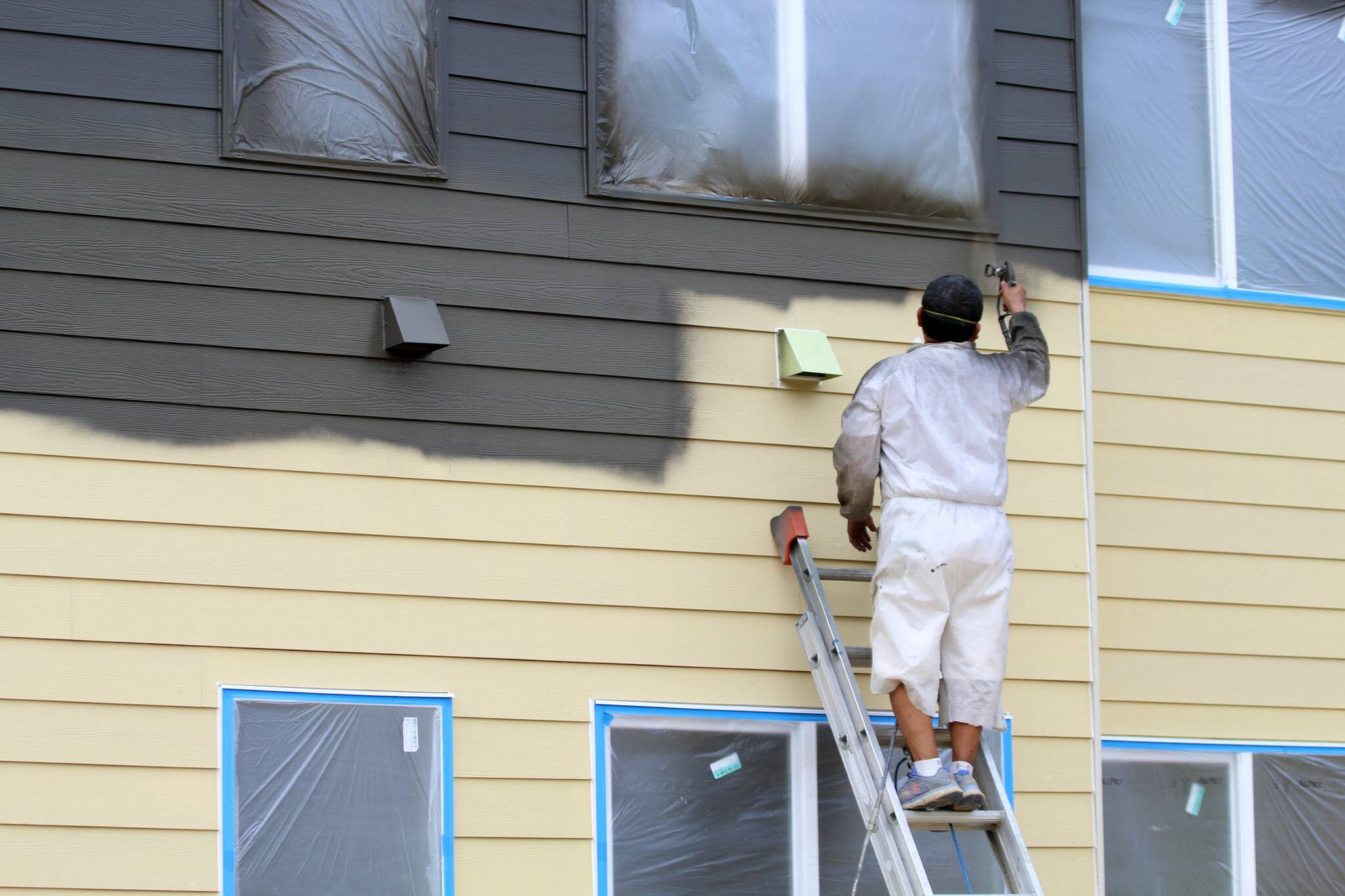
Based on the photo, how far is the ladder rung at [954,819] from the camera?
14.5 ft

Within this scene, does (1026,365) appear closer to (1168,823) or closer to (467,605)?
(467,605)

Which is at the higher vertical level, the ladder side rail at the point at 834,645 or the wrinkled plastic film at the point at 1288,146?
the wrinkled plastic film at the point at 1288,146

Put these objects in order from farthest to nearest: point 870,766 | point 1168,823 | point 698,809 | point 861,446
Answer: point 1168,823 < point 698,809 < point 861,446 < point 870,766

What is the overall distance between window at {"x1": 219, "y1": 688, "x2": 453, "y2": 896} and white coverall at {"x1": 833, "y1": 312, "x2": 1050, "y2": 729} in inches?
53.0

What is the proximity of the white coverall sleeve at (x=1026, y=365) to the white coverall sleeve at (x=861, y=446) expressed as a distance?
0.43 meters

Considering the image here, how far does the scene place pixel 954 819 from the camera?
444 centimetres

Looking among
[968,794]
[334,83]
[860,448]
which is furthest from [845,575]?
[334,83]

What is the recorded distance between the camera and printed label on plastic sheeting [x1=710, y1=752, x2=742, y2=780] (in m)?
5.09

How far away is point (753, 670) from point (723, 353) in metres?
1.02

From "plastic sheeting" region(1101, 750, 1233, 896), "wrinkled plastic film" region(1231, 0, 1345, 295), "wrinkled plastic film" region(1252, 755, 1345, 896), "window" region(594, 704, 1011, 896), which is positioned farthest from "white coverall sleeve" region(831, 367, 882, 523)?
"wrinkled plastic film" region(1231, 0, 1345, 295)

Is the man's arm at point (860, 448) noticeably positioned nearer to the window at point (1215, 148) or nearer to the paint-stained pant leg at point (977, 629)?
the paint-stained pant leg at point (977, 629)

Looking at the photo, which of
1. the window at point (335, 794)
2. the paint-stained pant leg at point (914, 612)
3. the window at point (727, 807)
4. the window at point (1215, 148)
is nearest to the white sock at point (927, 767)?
the paint-stained pant leg at point (914, 612)

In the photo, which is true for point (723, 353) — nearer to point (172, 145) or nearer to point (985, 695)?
point (985, 695)

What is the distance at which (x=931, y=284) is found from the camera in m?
4.90
